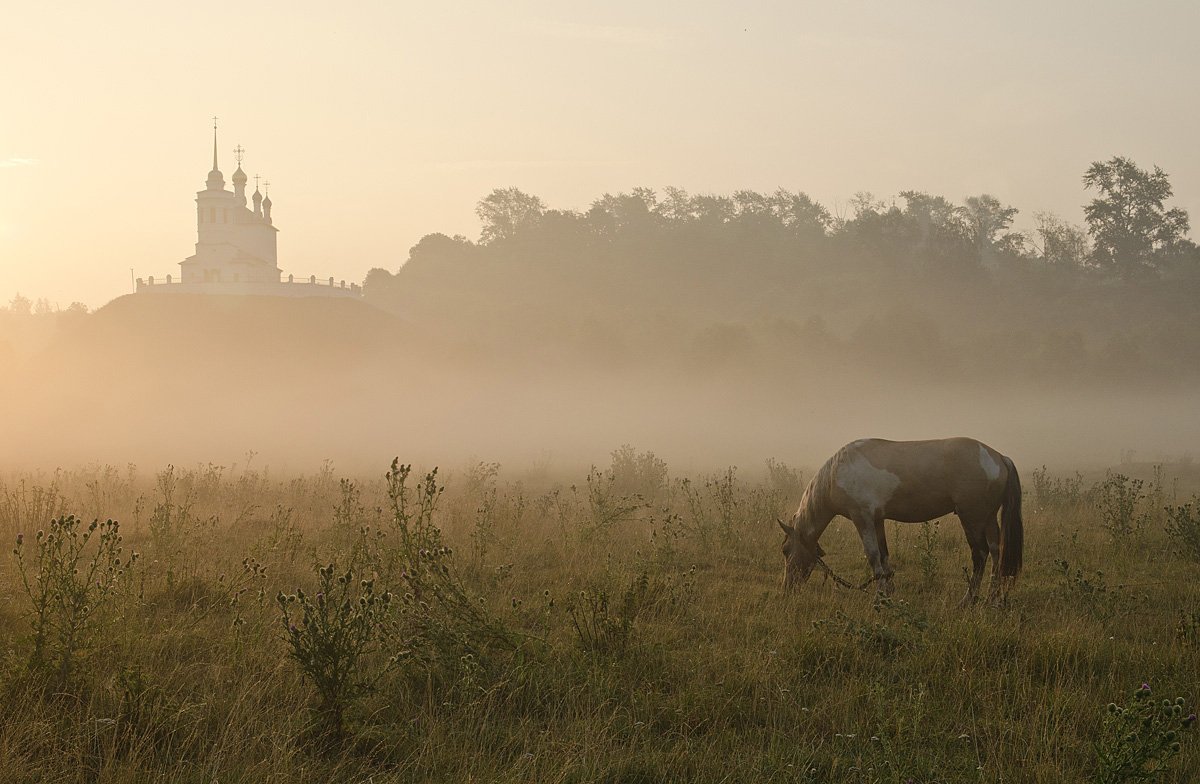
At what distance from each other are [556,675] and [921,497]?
519 centimetres

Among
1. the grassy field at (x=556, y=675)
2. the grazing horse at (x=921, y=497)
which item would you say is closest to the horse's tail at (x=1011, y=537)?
the grazing horse at (x=921, y=497)

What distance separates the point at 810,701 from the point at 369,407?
5011 centimetres

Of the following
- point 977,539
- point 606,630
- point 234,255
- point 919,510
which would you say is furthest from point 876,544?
point 234,255

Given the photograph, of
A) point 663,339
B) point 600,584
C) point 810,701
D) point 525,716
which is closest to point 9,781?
point 525,716

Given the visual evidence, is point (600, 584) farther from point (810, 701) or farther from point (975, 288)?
point (975, 288)

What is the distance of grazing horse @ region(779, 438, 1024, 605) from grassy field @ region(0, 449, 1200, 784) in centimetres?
43

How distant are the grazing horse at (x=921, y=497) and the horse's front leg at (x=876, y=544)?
0.03ft

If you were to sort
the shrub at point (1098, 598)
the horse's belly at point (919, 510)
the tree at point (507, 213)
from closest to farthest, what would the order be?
the shrub at point (1098, 598)
the horse's belly at point (919, 510)
the tree at point (507, 213)

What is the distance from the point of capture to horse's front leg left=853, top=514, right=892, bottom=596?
31.1 feet

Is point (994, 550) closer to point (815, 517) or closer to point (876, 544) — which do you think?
point (876, 544)

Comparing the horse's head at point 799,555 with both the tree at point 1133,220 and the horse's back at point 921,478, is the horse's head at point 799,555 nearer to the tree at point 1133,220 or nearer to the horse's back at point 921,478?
the horse's back at point 921,478

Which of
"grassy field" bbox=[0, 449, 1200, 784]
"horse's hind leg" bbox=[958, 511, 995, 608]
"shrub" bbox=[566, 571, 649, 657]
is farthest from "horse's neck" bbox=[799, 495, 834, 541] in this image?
"shrub" bbox=[566, 571, 649, 657]

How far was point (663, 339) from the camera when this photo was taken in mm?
71500

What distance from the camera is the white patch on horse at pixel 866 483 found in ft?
32.3
